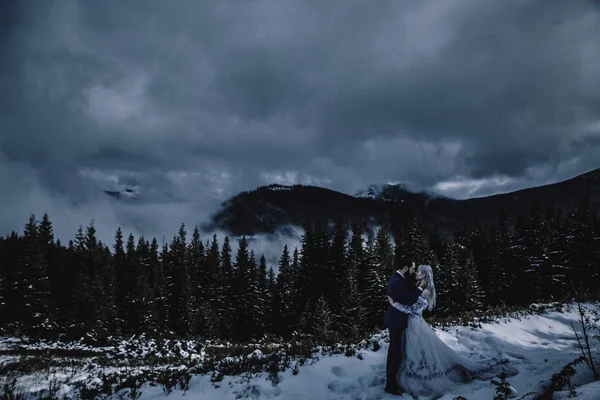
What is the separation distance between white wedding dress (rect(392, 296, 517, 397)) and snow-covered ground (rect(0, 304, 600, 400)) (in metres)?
0.29

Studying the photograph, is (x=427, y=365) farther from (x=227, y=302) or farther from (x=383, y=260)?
(x=227, y=302)

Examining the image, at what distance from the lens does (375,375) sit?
766cm

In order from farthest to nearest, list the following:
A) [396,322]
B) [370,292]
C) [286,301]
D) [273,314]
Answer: [273,314] < [286,301] < [370,292] < [396,322]

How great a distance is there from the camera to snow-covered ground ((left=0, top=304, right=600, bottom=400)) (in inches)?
241

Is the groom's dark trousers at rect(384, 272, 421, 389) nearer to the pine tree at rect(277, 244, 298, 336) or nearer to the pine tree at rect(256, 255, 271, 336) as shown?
the pine tree at rect(277, 244, 298, 336)

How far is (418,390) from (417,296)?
182cm

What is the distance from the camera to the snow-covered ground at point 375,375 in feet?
20.0

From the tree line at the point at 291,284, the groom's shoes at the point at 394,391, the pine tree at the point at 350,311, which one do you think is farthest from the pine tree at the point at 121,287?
the groom's shoes at the point at 394,391

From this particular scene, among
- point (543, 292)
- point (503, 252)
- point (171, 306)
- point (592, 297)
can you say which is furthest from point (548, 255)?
point (171, 306)

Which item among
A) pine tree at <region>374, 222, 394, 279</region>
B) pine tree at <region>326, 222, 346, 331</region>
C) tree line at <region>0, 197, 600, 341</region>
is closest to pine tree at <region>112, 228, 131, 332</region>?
tree line at <region>0, 197, 600, 341</region>

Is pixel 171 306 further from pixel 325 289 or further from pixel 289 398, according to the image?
pixel 289 398

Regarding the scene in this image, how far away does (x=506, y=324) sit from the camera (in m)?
12.2

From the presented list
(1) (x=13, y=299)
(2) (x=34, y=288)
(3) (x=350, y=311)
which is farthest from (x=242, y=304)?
(1) (x=13, y=299)

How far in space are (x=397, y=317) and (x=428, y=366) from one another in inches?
43.0
